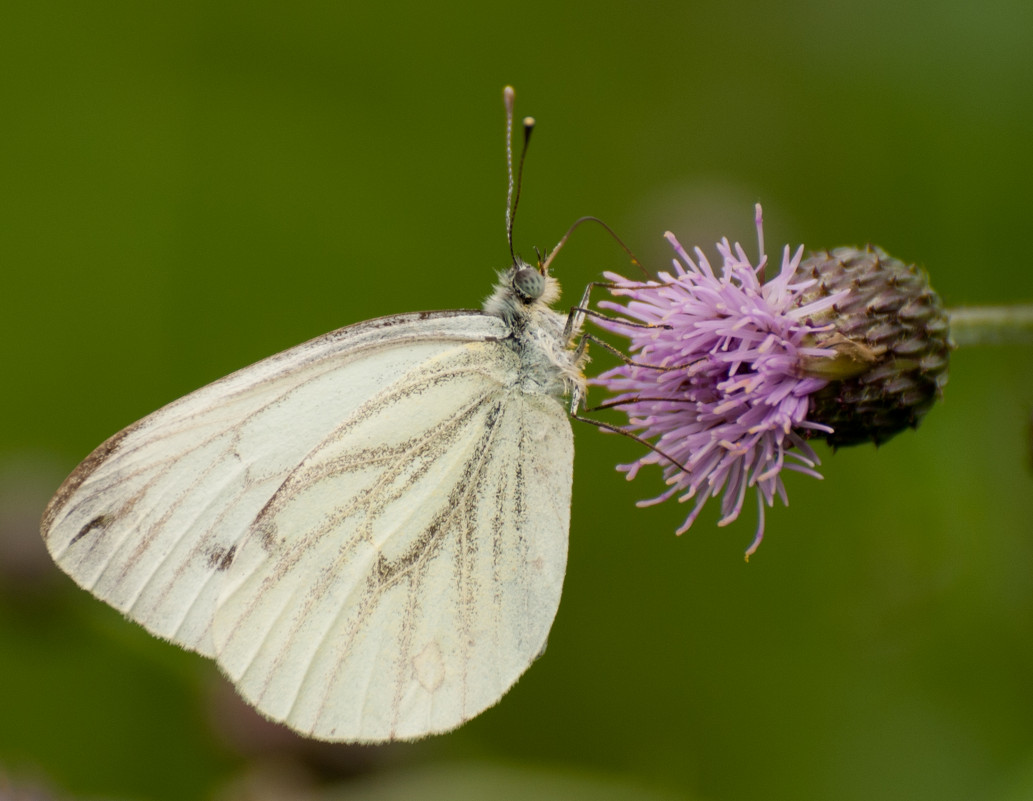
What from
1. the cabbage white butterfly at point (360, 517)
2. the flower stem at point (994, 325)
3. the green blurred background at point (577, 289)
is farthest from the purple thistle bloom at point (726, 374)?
the green blurred background at point (577, 289)

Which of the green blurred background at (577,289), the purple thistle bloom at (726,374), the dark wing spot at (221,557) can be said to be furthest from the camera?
the green blurred background at (577,289)

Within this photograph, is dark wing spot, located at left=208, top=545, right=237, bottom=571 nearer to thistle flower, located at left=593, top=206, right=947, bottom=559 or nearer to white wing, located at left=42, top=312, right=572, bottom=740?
white wing, located at left=42, top=312, right=572, bottom=740

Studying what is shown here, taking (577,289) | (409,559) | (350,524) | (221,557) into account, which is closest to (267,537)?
(221,557)

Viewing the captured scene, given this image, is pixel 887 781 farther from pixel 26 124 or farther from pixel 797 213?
pixel 26 124

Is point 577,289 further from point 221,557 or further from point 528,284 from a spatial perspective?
point 221,557

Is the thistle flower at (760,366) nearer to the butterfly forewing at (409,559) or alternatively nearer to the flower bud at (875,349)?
the flower bud at (875,349)

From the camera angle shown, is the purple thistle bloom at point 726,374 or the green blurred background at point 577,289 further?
the green blurred background at point 577,289

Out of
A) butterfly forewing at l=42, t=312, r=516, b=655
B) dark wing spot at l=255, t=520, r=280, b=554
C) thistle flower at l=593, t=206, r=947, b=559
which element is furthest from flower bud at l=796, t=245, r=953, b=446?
dark wing spot at l=255, t=520, r=280, b=554
